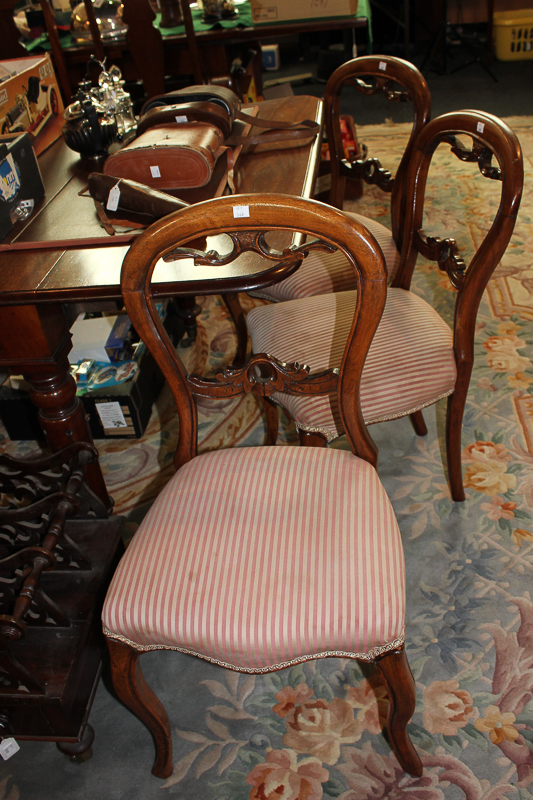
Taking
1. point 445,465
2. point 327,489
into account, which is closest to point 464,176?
point 445,465

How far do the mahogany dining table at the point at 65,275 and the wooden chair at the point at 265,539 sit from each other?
0.64ft

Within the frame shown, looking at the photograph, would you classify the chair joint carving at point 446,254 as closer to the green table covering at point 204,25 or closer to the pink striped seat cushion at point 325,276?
the pink striped seat cushion at point 325,276

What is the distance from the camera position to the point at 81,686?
1.21m

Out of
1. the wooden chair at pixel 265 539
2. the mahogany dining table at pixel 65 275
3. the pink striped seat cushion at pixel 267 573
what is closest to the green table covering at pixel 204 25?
the mahogany dining table at pixel 65 275

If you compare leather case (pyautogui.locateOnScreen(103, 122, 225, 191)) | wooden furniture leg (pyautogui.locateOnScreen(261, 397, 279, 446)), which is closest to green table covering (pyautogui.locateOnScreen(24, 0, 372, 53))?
leather case (pyautogui.locateOnScreen(103, 122, 225, 191))

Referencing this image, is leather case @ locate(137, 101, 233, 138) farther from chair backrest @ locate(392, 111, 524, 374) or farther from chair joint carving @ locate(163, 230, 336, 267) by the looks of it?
chair joint carving @ locate(163, 230, 336, 267)

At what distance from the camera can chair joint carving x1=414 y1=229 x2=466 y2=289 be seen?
132cm

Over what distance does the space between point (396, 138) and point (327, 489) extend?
11.3 ft

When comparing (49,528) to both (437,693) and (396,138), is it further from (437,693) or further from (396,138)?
(396,138)

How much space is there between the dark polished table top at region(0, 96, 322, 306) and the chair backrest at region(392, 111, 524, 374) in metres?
0.27

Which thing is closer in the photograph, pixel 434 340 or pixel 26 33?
pixel 434 340

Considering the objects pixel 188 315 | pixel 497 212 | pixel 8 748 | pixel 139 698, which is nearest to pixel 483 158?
pixel 497 212

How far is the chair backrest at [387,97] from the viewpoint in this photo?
154 cm

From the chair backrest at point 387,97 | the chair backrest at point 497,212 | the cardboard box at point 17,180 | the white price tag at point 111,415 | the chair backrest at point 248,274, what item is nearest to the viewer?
the chair backrest at point 248,274
